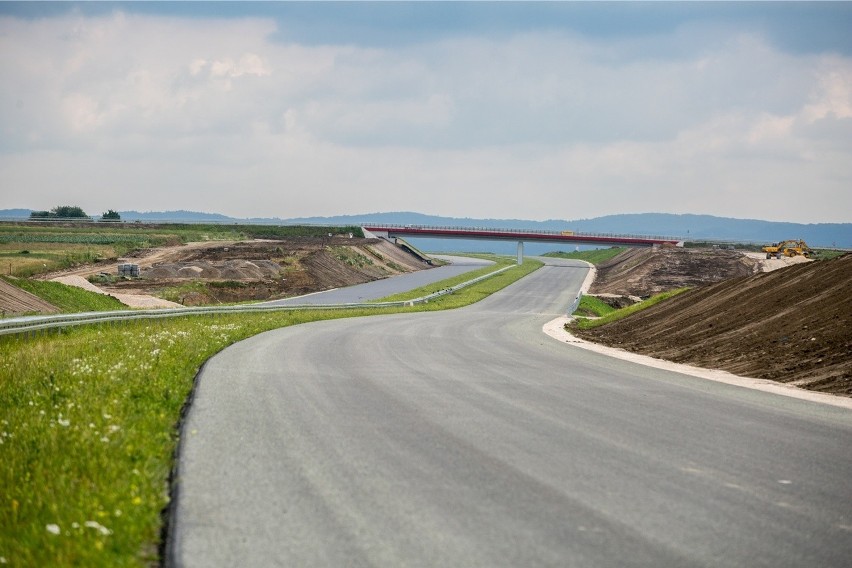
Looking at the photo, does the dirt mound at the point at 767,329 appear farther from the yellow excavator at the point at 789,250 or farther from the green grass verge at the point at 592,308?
the yellow excavator at the point at 789,250

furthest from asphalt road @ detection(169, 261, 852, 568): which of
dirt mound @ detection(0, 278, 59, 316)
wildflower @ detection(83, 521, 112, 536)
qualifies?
dirt mound @ detection(0, 278, 59, 316)

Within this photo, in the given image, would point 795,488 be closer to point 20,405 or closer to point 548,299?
point 20,405

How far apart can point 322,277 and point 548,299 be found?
25.1m

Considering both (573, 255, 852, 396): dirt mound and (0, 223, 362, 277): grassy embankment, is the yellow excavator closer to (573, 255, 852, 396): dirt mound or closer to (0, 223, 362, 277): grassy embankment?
(573, 255, 852, 396): dirt mound

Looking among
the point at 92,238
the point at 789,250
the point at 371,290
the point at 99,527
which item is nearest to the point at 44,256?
the point at 92,238

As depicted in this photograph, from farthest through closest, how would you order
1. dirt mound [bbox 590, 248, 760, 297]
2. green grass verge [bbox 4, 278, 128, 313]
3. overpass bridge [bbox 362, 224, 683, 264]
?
1. overpass bridge [bbox 362, 224, 683, 264]
2. dirt mound [bbox 590, 248, 760, 297]
3. green grass verge [bbox 4, 278, 128, 313]

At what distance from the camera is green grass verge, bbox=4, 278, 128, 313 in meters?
41.0

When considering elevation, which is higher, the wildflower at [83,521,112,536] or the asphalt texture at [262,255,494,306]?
the wildflower at [83,521,112,536]

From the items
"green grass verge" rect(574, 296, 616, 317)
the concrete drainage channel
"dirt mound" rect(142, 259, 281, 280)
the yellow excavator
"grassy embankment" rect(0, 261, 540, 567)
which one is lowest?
"green grass verge" rect(574, 296, 616, 317)

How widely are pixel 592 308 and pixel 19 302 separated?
128ft

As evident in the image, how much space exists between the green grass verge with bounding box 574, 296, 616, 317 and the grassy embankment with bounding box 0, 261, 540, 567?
1596 inches

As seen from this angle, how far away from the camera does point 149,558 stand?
653 centimetres

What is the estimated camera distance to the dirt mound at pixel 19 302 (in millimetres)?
35906

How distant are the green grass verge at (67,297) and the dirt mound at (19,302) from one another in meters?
0.83
